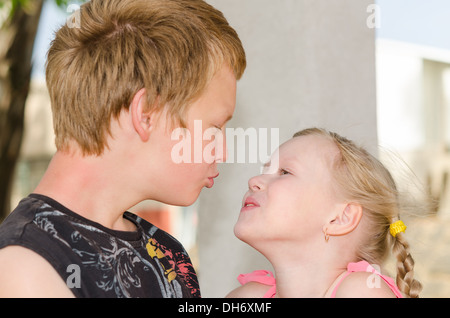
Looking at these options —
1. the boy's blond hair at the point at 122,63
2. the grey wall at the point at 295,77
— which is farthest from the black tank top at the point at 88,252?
the grey wall at the point at 295,77

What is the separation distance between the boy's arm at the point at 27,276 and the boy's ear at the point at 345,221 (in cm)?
65

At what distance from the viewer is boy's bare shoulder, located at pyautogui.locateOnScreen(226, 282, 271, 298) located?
143cm

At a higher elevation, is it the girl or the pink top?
the girl

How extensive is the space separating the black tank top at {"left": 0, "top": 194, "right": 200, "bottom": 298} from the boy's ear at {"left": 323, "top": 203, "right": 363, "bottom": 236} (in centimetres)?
37

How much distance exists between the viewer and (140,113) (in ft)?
3.64

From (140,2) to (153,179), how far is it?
36 centimetres

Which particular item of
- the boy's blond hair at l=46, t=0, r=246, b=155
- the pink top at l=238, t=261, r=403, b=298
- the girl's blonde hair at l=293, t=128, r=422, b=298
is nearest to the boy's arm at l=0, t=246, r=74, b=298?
the boy's blond hair at l=46, t=0, r=246, b=155

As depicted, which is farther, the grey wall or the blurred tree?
the blurred tree

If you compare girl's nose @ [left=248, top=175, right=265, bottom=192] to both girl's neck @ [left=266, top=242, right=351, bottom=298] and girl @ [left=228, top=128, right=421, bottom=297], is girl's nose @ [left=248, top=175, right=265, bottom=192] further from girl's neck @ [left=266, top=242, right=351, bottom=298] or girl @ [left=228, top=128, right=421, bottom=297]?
girl's neck @ [left=266, top=242, right=351, bottom=298]

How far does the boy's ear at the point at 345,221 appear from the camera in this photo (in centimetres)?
134

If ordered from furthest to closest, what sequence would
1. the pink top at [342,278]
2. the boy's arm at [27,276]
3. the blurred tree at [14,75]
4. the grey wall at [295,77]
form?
the blurred tree at [14,75]
the grey wall at [295,77]
the pink top at [342,278]
the boy's arm at [27,276]

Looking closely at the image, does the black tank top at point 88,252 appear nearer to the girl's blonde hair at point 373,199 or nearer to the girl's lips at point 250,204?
the girl's lips at point 250,204

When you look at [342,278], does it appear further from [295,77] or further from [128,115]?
[295,77]

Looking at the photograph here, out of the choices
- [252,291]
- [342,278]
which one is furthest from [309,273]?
[252,291]
